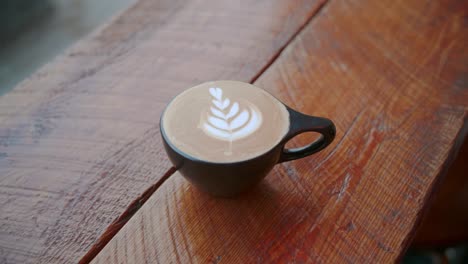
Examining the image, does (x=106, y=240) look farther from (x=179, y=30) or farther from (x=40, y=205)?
(x=179, y=30)

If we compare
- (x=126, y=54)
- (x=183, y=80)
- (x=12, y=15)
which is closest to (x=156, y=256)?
(x=183, y=80)

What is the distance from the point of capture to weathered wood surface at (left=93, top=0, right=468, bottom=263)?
22.0 inches

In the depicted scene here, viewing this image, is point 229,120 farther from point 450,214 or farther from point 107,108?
point 450,214

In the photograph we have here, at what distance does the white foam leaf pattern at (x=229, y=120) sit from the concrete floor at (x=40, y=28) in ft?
5.39

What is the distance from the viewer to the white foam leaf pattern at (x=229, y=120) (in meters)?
0.56

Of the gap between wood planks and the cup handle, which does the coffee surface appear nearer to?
the cup handle

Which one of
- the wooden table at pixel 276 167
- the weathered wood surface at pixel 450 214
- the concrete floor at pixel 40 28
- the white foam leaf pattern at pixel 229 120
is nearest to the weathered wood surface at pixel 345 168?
the wooden table at pixel 276 167

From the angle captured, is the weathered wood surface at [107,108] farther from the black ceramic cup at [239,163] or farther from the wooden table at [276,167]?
the black ceramic cup at [239,163]

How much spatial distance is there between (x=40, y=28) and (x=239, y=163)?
6.74ft

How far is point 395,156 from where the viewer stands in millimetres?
676

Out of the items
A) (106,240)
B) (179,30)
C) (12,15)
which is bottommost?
(12,15)

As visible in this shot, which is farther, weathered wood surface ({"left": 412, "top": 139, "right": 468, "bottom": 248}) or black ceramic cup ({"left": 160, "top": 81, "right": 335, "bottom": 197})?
weathered wood surface ({"left": 412, "top": 139, "right": 468, "bottom": 248})

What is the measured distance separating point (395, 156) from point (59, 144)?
545 mm

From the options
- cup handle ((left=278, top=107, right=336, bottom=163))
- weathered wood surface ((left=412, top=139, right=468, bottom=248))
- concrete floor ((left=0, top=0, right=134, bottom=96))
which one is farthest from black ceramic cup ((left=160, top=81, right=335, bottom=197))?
concrete floor ((left=0, top=0, right=134, bottom=96))
